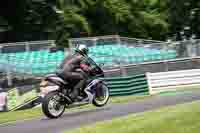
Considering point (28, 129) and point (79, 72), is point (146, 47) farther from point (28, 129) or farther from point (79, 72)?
point (28, 129)

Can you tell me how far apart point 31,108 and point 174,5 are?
2686cm

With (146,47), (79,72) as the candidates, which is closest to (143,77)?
(146,47)

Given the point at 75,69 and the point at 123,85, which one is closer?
the point at 75,69

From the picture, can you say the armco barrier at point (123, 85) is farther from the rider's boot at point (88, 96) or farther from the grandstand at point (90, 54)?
the rider's boot at point (88, 96)

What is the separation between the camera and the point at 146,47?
25250mm

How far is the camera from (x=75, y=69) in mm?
14531

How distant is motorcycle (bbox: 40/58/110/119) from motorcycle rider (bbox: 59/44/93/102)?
12cm

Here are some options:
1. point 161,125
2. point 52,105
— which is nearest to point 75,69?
point 52,105

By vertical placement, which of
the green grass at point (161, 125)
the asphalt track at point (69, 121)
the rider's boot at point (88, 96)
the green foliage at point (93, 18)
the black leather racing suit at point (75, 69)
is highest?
the green foliage at point (93, 18)

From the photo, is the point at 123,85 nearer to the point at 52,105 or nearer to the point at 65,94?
the point at 65,94

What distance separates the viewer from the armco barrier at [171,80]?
21.9 meters


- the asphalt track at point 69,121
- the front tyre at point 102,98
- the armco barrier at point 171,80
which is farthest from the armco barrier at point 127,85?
the asphalt track at point 69,121

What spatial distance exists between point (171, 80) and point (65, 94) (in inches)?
363

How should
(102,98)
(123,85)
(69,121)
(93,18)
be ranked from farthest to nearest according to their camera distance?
1. (93,18)
2. (123,85)
3. (102,98)
4. (69,121)
